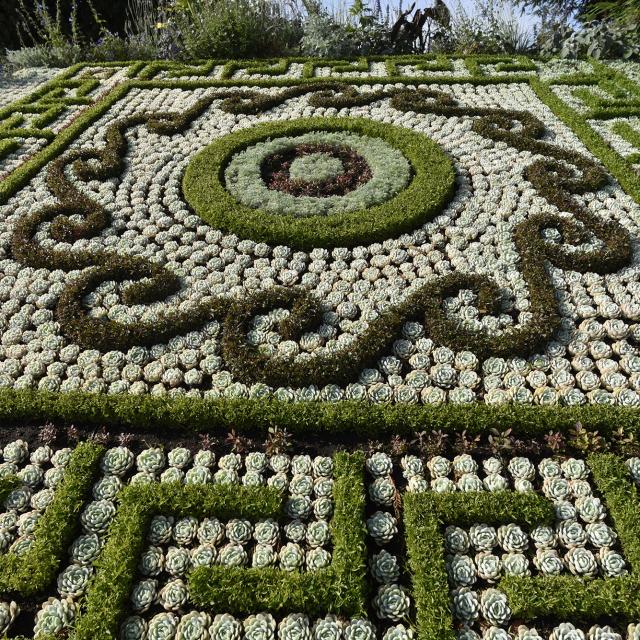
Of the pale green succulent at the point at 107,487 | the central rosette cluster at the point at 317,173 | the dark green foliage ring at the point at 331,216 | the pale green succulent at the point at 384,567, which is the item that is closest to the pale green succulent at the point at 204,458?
the pale green succulent at the point at 107,487

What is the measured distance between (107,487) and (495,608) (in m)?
2.44

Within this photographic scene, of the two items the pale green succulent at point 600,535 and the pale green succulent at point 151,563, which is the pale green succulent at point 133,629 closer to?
the pale green succulent at point 151,563

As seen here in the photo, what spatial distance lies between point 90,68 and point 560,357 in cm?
1094

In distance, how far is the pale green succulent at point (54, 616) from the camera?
2.96 m

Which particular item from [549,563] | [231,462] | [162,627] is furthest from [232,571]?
[549,563]

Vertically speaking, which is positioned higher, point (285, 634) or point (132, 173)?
point (132, 173)

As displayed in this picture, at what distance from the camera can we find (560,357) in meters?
4.39

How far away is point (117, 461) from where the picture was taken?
3.79 m

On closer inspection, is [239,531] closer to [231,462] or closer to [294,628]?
[231,462]

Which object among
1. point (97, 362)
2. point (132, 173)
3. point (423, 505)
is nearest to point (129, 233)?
point (132, 173)

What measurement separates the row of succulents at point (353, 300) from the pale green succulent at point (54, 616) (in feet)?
5.06

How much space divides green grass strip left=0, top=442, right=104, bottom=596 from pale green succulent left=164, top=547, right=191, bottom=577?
617 millimetres

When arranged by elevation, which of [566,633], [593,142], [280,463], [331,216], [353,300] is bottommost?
[566,633]

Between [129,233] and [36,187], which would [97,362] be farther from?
[36,187]
